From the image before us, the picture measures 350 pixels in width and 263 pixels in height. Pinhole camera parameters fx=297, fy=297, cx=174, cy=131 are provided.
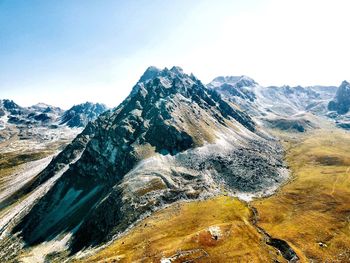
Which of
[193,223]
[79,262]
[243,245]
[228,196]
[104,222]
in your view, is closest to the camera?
[243,245]

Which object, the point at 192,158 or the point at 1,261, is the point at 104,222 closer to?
the point at 1,261

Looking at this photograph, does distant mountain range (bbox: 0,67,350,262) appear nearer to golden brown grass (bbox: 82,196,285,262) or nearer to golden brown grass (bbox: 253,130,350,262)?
golden brown grass (bbox: 82,196,285,262)

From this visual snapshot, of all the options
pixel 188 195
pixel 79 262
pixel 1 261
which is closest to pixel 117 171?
pixel 188 195

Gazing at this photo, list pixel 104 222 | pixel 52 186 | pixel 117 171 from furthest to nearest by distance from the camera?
1. pixel 52 186
2. pixel 117 171
3. pixel 104 222

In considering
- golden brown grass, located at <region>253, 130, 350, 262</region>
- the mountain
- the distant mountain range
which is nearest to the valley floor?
golden brown grass, located at <region>253, 130, 350, 262</region>

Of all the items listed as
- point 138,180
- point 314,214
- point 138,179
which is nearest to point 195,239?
point 314,214

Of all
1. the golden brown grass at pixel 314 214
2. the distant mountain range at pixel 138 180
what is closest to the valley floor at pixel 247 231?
the golden brown grass at pixel 314 214

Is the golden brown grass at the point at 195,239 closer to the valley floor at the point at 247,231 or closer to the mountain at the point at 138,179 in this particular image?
the valley floor at the point at 247,231
